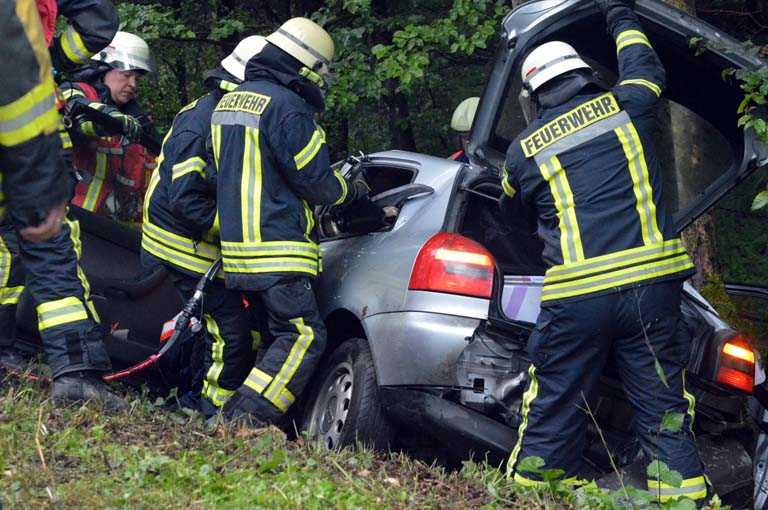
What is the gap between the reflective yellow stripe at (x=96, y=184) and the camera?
618 centimetres

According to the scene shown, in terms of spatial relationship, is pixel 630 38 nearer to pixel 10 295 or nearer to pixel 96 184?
pixel 10 295

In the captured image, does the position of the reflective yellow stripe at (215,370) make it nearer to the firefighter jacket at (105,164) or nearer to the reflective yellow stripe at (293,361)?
the reflective yellow stripe at (293,361)

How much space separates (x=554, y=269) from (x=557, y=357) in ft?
1.14

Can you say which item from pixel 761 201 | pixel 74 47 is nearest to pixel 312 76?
pixel 74 47

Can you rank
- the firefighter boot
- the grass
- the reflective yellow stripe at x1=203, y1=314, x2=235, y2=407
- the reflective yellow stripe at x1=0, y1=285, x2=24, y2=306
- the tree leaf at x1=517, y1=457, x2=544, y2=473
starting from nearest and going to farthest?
the grass < the tree leaf at x1=517, y1=457, x2=544, y2=473 < the firefighter boot < the reflective yellow stripe at x1=0, y1=285, x2=24, y2=306 < the reflective yellow stripe at x1=203, y1=314, x2=235, y2=407

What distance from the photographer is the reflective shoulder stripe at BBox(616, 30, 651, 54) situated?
4578 millimetres

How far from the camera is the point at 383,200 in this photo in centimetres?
525

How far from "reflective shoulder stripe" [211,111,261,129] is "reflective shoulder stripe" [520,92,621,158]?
4.27ft

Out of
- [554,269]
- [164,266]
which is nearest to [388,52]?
[164,266]

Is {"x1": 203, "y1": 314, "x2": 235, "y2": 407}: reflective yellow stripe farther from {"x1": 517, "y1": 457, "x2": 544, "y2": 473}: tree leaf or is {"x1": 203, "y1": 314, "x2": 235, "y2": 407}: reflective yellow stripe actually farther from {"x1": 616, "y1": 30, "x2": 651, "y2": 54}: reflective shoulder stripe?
{"x1": 616, "y1": 30, "x2": 651, "y2": 54}: reflective shoulder stripe

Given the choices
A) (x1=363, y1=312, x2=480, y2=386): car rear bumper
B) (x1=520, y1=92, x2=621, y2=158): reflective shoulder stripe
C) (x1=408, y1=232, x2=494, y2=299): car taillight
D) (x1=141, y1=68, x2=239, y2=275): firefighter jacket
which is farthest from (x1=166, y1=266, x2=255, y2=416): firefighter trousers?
(x1=520, y1=92, x2=621, y2=158): reflective shoulder stripe

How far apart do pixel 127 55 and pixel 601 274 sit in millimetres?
3686

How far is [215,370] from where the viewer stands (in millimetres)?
5555

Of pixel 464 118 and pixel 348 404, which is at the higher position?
pixel 464 118
